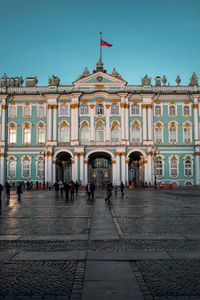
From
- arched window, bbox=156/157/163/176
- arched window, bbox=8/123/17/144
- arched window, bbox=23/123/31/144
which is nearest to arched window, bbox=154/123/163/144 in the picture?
arched window, bbox=156/157/163/176

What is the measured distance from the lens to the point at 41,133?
201 ft

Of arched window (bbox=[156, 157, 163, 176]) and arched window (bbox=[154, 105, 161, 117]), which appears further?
arched window (bbox=[154, 105, 161, 117])

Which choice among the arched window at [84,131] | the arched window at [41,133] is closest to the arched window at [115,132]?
the arched window at [84,131]

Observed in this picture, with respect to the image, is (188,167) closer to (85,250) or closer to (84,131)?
(84,131)

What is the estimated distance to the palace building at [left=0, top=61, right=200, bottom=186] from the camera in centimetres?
Answer: 5881

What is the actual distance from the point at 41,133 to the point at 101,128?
10.7 metres

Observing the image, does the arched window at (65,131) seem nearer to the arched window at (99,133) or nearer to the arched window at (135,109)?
the arched window at (99,133)

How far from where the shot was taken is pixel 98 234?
36.5 feet

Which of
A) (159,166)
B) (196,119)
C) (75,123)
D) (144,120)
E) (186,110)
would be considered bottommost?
(159,166)

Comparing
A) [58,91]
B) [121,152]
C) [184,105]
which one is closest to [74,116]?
[58,91]

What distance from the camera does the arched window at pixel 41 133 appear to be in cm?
6100

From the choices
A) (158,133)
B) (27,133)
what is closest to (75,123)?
(27,133)

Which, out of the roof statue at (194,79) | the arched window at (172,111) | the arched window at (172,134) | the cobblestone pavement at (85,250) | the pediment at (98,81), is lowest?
the cobblestone pavement at (85,250)

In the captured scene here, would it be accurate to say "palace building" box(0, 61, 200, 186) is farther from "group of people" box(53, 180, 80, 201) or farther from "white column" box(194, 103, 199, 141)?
"group of people" box(53, 180, 80, 201)
